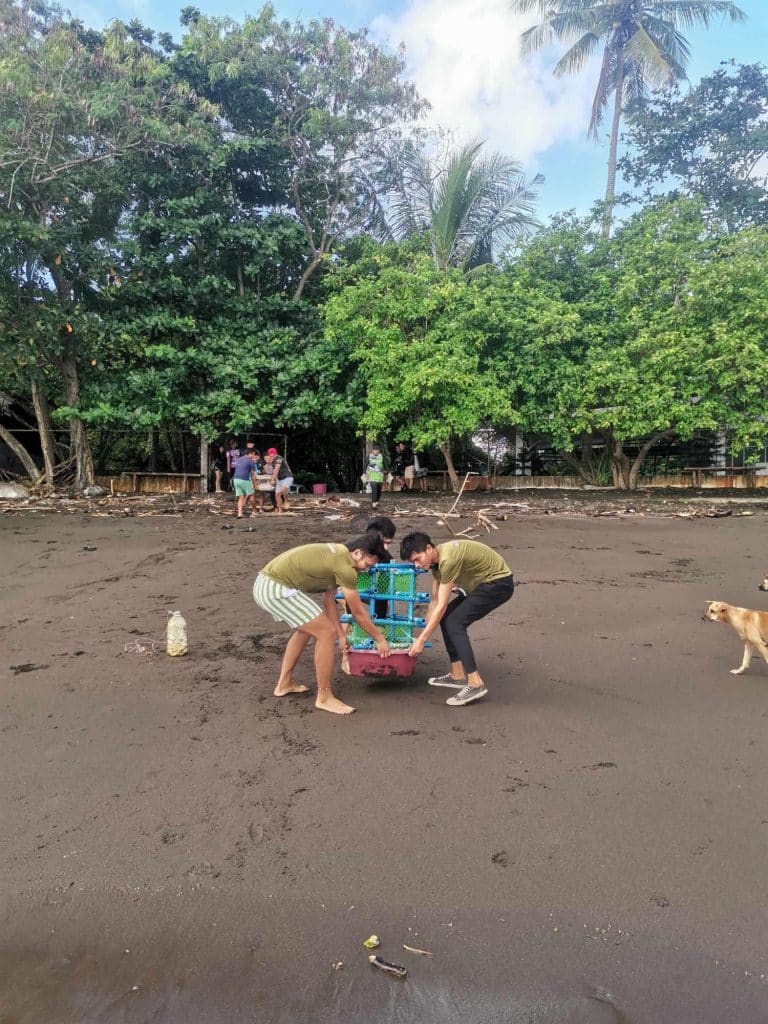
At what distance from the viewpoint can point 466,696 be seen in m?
4.59

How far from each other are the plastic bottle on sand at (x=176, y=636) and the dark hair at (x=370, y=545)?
205cm

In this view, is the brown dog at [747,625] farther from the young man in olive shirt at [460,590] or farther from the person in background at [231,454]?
the person in background at [231,454]

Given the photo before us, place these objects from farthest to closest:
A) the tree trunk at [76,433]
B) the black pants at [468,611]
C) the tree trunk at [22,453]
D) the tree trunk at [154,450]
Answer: the tree trunk at [154,450]
the tree trunk at [22,453]
the tree trunk at [76,433]
the black pants at [468,611]

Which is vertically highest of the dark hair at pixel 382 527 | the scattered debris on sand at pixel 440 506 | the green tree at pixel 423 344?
the green tree at pixel 423 344

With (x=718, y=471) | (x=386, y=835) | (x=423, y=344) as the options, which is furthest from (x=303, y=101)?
(x=386, y=835)

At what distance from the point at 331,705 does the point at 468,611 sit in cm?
117

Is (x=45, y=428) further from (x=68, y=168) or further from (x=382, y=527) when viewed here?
(x=382, y=527)

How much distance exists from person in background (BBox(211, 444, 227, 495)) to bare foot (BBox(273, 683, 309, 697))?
1462cm

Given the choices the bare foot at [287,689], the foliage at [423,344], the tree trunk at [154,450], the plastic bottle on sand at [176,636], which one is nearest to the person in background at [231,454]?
the tree trunk at [154,450]

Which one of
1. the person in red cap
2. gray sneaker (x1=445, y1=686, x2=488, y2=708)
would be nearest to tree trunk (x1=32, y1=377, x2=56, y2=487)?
the person in red cap

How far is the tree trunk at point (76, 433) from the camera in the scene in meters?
17.4

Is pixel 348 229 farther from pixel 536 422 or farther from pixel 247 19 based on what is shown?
pixel 536 422

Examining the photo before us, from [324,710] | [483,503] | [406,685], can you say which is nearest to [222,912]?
[324,710]

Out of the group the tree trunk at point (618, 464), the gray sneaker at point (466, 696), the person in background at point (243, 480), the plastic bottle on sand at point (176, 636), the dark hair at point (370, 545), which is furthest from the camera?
the tree trunk at point (618, 464)
